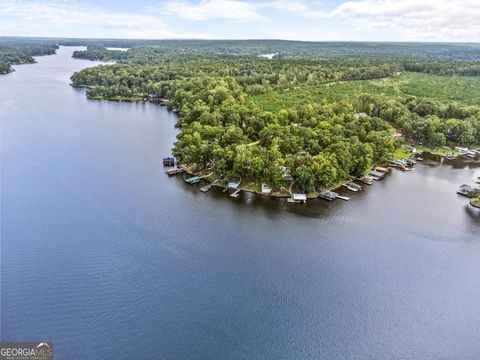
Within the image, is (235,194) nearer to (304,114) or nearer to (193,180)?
(193,180)

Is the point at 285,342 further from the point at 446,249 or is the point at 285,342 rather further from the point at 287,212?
the point at 446,249

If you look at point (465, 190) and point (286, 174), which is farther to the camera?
point (465, 190)

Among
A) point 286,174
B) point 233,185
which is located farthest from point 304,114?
point 233,185

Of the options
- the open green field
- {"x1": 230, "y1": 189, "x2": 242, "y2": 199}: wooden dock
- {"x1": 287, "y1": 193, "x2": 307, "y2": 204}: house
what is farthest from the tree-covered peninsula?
{"x1": 230, "y1": 189, "x2": 242, "y2": 199}: wooden dock

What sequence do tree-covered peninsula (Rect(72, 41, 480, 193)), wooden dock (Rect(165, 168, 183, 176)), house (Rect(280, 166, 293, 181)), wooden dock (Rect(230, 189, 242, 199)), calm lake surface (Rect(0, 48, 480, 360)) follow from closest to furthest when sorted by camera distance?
calm lake surface (Rect(0, 48, 480, 360))
wooden dock (Rect(230, 189, 242, 199))
house (Rect(280, 166, 293, 181))
tree-covered peninsula (Rect(72, 41, 480, 193))
wooden dock (Rect(165, 168, 183, 176))

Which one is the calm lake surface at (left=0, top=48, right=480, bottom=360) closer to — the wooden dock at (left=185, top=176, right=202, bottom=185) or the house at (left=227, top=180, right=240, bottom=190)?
the wooden dock at (left=185, top=176, right=202, bottom=185)

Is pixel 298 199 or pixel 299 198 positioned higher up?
pixel 299 198

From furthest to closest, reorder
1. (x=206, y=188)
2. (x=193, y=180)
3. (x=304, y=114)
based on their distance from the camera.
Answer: (x=304, y=114)
(x=193, y=180)
(x=206, y=188)
